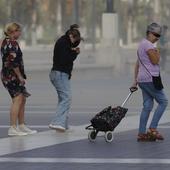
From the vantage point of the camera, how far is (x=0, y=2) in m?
78.9

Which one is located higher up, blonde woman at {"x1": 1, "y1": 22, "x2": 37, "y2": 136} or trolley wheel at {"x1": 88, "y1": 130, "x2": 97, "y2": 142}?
blonde woman at {"x1": 1, "y1": 22, "x2": 37, "y2": 136}

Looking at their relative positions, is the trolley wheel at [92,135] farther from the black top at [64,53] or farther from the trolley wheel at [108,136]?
the black top at [64,53]

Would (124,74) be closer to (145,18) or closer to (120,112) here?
(120,112)

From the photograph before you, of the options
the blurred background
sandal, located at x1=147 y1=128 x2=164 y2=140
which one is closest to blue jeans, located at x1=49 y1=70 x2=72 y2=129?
sandal, located at x1=147 y1=128 x2=164 y2=140

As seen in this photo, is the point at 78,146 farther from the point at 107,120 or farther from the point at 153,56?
the point at 153,56

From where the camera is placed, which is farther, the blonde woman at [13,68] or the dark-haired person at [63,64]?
the dark-haired person at [63,64]

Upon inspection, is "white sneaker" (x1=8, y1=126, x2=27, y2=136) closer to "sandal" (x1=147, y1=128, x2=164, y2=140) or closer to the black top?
the black top

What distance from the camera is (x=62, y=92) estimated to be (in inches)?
523

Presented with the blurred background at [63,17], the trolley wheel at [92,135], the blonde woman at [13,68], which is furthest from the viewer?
the blurred background at [63,17]

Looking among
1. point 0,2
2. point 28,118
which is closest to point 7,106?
point 28,118

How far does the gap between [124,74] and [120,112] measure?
54.2 ft

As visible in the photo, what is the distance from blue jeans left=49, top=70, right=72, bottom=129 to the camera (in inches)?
520

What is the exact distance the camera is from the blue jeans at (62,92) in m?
13.2

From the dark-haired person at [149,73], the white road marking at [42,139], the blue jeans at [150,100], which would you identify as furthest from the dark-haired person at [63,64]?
the blue jeans at [150,100]
